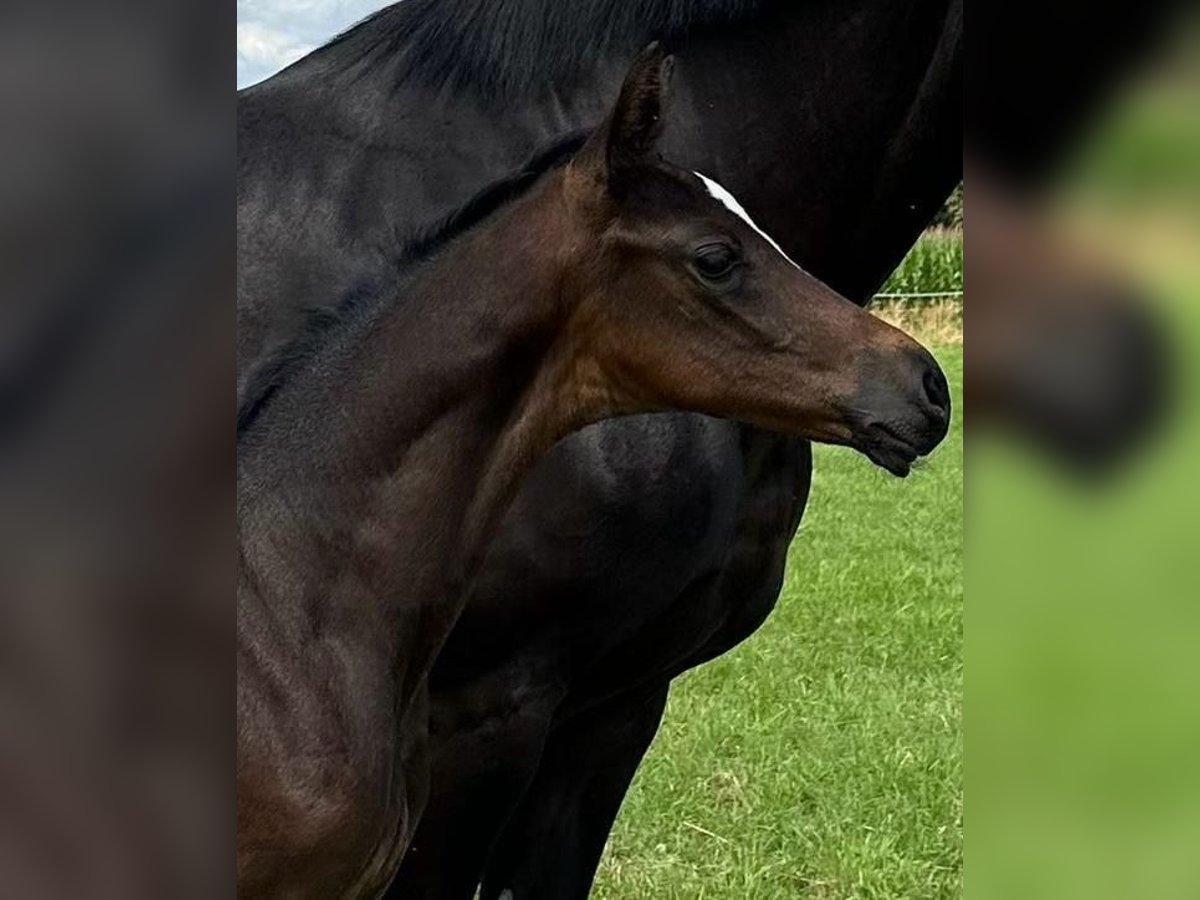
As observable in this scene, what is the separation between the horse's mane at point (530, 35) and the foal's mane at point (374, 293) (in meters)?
0.21

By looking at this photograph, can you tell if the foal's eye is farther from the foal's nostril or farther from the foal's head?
the foal's nostril

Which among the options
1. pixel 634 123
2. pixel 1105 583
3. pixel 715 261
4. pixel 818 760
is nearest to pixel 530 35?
pixel 634 123

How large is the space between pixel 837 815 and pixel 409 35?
7.43 ft

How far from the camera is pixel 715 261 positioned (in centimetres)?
179

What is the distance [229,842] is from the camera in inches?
20.4

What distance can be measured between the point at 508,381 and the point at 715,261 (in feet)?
0.92

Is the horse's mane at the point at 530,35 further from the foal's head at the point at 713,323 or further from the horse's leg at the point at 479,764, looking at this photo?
the horse's leg at the point at 479,764

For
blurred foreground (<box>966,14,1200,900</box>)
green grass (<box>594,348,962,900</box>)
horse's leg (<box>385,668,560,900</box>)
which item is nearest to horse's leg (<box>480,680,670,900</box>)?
horse's leg (<box>385,668,560,900</box>)

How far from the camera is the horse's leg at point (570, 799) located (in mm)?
2311

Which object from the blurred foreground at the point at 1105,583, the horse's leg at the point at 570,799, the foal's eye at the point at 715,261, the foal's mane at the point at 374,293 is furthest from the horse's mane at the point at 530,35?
the blurred foreground at the point at 1105,583

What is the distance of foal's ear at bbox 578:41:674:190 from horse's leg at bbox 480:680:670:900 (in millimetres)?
838

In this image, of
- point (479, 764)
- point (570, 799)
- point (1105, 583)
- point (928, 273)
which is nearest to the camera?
point (1105, 583)

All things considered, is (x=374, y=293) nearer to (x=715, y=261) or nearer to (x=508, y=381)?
(x=508, y=381)

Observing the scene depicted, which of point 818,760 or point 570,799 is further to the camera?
point 818,760
